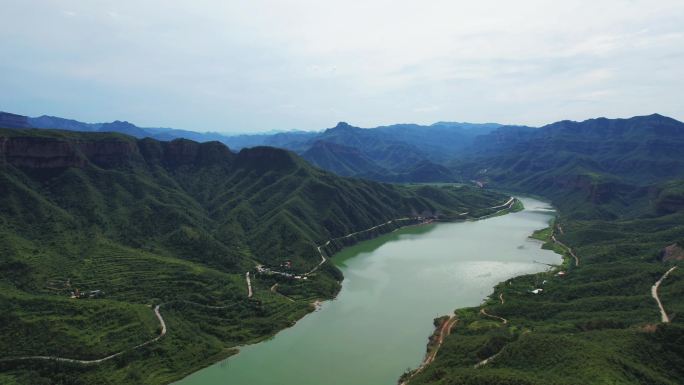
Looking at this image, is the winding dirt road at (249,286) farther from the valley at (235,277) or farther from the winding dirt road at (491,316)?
the winding dirt road at (491,316)

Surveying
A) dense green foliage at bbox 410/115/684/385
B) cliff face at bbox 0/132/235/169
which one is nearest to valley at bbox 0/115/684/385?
dense green foliage at bbox 410/115/684/385

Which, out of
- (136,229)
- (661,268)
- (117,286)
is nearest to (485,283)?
(661,268)

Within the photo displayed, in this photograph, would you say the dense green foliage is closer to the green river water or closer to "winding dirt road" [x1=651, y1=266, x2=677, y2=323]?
"winding dirt road" [x1=651, y1=266, x2=677, y2=323]

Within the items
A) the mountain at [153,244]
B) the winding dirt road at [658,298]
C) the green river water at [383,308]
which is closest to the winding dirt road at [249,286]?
the mountain at [153,244]

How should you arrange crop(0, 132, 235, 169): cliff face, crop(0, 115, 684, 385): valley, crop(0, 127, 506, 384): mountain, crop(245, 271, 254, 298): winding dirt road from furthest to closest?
crop(0, 132, 235, 169): cliff face, crop(245, 271, 254, 298): winding dirt road, crop(0, 127, 506, 384): mountain, crop(0, 115, 684, 385): valley

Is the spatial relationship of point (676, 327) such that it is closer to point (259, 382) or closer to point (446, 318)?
point (446, 318)

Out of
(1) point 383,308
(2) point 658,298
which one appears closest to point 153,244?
(1) point 383,308

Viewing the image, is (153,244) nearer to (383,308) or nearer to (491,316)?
(383,308)
